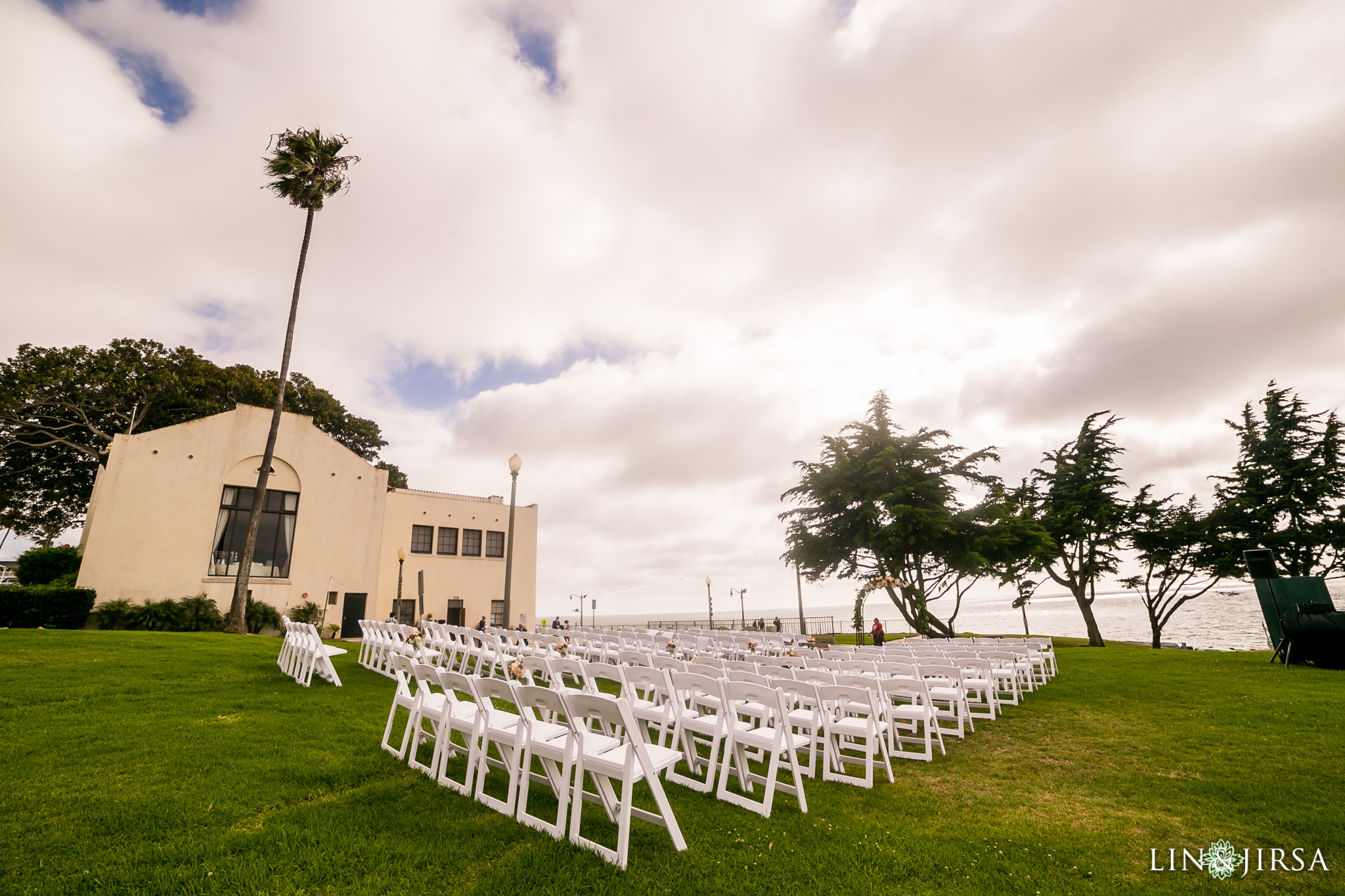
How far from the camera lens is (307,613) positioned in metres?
21.3

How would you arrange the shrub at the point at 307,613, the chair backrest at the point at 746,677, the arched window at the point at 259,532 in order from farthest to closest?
the arched window at the point at 259,532, the shrub at the point at 307,613, the chair backrest at the point at 746,677

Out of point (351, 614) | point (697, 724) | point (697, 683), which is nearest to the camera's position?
point (697, 683)

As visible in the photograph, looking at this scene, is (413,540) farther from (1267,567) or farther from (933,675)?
(1267,567)

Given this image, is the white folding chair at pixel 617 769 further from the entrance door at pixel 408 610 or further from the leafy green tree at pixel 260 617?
the entrance door at pixel 408 610

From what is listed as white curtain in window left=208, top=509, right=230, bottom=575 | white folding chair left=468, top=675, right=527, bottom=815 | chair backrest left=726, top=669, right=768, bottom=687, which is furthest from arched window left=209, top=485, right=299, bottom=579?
chair backrest left=726, top=669, right=768, bottom=687

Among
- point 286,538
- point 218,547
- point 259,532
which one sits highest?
point 259,532

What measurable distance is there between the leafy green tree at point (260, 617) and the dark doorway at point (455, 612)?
688cm

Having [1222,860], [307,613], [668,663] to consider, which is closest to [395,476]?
[307,613]

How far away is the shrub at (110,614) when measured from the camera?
58.4ft

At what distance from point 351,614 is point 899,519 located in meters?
21.9

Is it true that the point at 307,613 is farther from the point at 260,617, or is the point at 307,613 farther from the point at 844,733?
the point at 844,733

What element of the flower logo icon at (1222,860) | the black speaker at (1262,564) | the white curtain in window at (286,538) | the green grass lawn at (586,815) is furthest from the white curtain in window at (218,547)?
the black speaker at (1262,564)

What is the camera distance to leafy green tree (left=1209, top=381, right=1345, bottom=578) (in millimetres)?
21250

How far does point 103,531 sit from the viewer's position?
1884 centimetres
